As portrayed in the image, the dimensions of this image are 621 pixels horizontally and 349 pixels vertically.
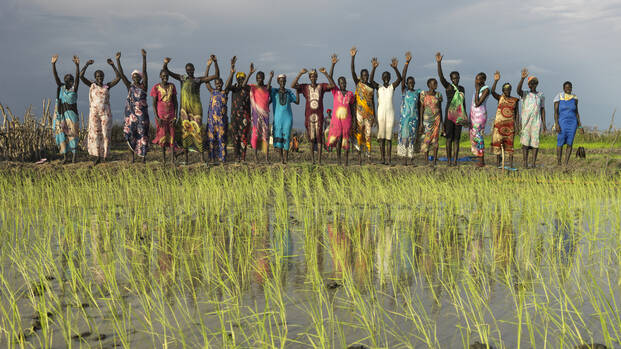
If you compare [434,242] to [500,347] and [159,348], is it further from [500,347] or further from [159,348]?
[159,348]

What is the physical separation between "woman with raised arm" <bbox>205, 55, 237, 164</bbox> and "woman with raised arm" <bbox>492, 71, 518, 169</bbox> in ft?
18.3

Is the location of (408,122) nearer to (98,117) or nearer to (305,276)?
(98,117)

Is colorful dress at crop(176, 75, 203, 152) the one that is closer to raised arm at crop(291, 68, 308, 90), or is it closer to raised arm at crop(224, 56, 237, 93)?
raised arm at crop(224, 56, 237, 93)

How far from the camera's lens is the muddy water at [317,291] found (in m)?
2.77

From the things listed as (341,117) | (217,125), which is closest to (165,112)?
(217,125)

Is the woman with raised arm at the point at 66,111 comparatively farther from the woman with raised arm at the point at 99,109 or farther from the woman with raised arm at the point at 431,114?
the woman with raised arm at the point at 431,114

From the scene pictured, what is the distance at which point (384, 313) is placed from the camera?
2895 mm

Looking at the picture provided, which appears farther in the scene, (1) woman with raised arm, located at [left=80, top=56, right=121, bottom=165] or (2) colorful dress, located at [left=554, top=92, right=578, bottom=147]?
(2) colorful dress, located at [left=554, top=92, right=578, bottom=147]

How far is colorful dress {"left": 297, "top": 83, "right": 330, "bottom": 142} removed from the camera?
10.3 m

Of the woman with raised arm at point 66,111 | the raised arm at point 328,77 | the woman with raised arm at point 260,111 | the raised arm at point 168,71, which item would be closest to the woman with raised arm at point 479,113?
the raised arm at point 328,77

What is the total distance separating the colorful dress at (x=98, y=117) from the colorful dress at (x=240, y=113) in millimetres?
2550

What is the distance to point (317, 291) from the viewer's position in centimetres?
333

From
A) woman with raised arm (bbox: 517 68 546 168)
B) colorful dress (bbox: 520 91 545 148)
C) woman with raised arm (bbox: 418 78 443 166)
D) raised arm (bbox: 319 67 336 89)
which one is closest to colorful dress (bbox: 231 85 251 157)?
raised arm (bbox: 319 67 336 89)

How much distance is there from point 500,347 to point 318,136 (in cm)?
817
